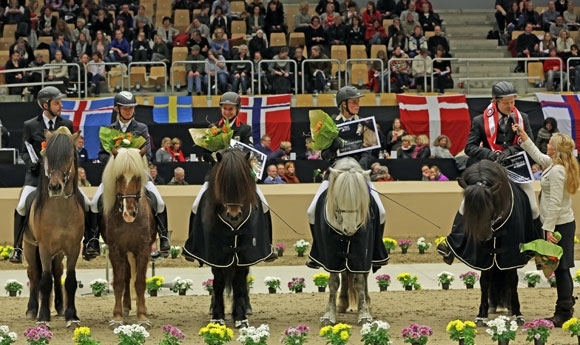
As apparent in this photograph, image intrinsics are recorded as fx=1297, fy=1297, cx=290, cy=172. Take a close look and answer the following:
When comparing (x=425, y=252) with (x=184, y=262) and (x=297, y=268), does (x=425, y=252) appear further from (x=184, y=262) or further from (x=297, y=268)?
(x=184, y=262)

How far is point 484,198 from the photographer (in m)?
12.3

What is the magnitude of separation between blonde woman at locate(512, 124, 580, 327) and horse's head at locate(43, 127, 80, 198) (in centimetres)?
456

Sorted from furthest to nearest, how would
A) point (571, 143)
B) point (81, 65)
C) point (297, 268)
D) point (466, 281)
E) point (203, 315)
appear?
1. point (81, 65)
2. point (297, 268)
3. point (466, 281)
4. point (203, 315)
5. point (571, 143)

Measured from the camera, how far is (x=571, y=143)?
12477 millimetres

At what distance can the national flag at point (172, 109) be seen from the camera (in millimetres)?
24891

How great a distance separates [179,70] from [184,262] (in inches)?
343

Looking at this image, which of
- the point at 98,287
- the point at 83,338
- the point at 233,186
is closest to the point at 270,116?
the point at 98,287

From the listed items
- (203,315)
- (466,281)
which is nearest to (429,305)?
(466,281)

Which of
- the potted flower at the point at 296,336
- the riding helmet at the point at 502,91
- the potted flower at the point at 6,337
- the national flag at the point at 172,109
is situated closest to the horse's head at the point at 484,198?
the riding helmet at the point at 502,91

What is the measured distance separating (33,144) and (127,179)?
1631mm

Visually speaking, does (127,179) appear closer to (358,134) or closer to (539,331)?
(358,134)

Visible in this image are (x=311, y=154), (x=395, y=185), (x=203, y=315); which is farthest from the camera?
(x=311, y=154)

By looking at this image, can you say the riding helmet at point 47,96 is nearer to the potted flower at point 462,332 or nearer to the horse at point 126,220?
the horse at point 126,220

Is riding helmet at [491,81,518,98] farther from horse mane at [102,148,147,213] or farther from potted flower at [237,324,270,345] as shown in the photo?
potted flower at [237,324,270,345]
